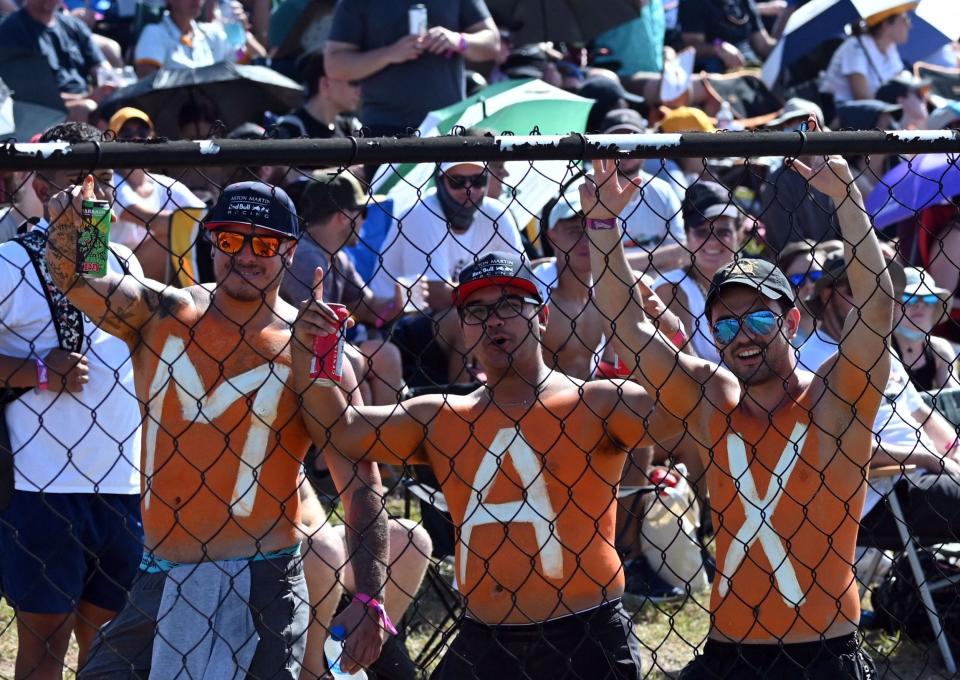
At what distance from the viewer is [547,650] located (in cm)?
393

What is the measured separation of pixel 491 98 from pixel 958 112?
3.45 metres

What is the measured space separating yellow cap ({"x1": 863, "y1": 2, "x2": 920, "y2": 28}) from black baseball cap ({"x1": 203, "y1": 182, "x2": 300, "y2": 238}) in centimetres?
767

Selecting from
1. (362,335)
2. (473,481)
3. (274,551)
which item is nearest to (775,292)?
(473,481)

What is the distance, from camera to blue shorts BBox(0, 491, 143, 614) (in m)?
4.58

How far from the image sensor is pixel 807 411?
3.83 metres

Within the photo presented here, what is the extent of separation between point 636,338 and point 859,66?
25.3ft

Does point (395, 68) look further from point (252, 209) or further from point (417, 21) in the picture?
point (252, 209)

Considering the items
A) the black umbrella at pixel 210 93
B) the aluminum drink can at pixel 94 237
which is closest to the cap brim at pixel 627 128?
the black umbrella at pixel 210 93

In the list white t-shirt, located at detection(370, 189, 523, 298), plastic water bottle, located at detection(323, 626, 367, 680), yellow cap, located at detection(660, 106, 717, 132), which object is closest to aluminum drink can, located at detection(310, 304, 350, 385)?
plastic water bottle, located at detection(323, 626, 367, 680)

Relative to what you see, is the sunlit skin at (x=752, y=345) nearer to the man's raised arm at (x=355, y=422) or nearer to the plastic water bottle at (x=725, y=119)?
the man's raised arm at (x=355, y=422)

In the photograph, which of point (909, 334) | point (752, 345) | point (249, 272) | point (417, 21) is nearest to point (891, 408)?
point (909, 334)

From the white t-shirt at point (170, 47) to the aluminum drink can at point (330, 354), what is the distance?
6.57 metres

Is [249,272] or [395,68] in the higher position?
[249,272]

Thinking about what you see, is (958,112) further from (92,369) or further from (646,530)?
(92,369)
